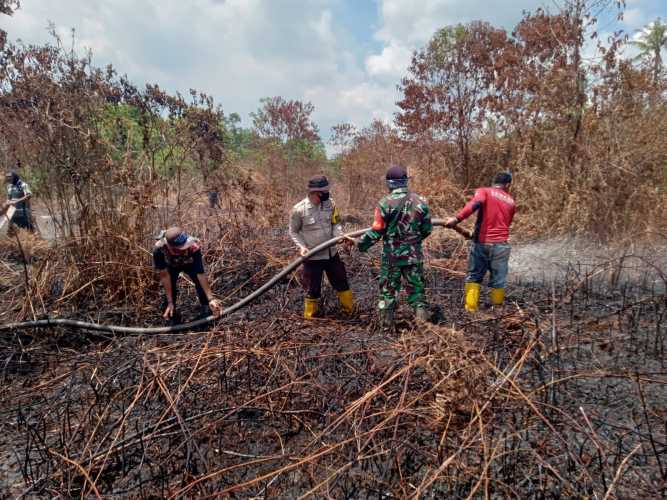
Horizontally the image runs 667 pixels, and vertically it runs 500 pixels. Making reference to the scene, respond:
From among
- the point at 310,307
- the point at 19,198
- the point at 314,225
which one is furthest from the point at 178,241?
the point at 19,198

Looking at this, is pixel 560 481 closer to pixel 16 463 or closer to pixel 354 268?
pixel 16 463

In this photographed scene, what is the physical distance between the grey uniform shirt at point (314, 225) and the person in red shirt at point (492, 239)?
1.29 meters

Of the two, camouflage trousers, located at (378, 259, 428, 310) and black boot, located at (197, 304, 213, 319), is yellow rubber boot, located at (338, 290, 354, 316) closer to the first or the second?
camouflage trousers, located at (378, 259, 428, 310)

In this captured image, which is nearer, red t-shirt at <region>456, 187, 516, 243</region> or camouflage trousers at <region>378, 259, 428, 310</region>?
camouflage trousers at <region>378, 259, 428, 310</region>

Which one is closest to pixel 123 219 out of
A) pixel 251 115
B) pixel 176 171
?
pixel 176 171

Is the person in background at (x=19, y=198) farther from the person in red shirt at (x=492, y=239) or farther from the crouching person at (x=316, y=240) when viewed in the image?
the person in red shirt at (x=492, y=239)

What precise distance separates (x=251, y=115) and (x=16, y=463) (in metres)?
13.0

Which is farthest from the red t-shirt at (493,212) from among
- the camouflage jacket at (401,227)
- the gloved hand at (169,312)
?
the gloved hand at (169,312)

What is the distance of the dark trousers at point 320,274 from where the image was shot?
156 inches

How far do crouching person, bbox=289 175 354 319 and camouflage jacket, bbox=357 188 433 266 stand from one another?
505 millimetres

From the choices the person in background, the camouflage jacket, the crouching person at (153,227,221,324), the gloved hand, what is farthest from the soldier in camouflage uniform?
the person in background

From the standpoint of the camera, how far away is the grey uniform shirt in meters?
3.93

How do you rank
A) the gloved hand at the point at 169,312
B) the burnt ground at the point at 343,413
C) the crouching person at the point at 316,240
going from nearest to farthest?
the burnt ground at the point at 343,413 < the gloved hand at the point at 169,312 < the crouching person at the point at 316,240

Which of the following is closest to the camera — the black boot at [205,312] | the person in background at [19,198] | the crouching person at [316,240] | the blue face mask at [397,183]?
the blue face mask at [397,183]
